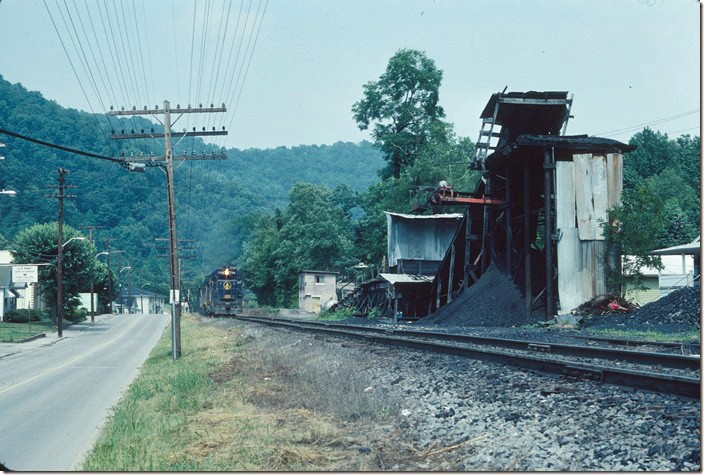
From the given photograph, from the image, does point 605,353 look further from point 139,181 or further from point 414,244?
point 139,181

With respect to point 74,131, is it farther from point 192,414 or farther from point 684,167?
point 684,167

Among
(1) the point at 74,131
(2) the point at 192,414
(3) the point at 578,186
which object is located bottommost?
(2) the point at 192,414

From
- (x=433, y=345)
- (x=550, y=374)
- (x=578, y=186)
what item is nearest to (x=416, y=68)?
(x=578, y=186)

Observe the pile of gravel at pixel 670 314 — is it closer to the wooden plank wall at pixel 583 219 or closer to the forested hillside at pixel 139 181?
the wooden plank wall at pixel 583 219

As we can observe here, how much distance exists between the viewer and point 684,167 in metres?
60.6

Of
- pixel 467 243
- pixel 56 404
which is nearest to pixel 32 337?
pixel 467 243

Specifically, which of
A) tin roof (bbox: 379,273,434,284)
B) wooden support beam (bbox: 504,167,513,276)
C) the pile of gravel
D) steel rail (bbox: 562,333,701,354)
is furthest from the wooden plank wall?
tin roof (bbox: 379,273,434,284)

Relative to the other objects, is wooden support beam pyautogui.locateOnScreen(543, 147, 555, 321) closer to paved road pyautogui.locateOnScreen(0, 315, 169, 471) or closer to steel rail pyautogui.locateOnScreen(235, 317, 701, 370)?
steel rail pyautogui.locateOnScreen(235, 317, 701, 370)

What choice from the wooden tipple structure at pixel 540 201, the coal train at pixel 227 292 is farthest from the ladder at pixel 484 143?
the coal train at pixel 227 292

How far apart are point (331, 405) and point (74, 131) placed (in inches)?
1448

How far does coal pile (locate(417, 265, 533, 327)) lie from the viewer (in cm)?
2788

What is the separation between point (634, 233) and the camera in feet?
84.8

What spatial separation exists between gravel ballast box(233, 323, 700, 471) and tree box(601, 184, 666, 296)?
58.3ft

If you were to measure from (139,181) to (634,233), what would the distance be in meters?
60.8
